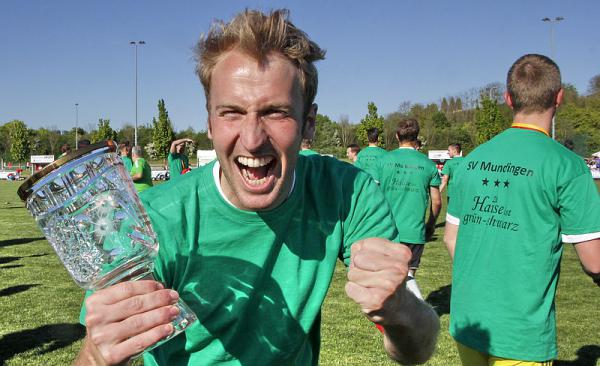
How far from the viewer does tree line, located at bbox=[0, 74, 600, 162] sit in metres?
57.2

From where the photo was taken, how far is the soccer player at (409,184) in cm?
801

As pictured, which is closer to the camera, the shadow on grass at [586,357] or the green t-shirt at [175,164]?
the shadow on grass at [586,357]

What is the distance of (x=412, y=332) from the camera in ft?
6.43

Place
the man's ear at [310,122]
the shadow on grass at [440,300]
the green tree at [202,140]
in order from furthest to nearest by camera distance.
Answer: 1. the green tree at [202,140]
2. the shadow on grass at [440,300]
3. the man's ear at [310,122]

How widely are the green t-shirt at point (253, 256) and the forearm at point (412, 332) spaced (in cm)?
35

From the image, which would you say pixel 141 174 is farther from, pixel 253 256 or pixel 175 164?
pixel 253 256

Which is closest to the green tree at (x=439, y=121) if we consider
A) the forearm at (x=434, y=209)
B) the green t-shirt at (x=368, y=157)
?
the green t-shirt at (x=368, y=157)

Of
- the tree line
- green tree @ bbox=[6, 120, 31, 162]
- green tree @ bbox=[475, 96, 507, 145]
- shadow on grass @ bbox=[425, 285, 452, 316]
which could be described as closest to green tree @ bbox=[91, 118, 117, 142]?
the tree line

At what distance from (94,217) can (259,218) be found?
72cm

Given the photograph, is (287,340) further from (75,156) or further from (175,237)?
(75,156)

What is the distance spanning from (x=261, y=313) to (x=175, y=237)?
0.45 meters

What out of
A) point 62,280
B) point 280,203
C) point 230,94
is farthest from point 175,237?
point 62,280

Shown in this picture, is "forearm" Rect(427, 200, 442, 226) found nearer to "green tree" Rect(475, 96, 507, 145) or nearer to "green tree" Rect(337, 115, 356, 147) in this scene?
"green tree" Rect(475, 96, 507, 145)

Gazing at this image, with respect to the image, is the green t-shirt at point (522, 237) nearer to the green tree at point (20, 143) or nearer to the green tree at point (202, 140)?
the green tree at point (202, 140)
